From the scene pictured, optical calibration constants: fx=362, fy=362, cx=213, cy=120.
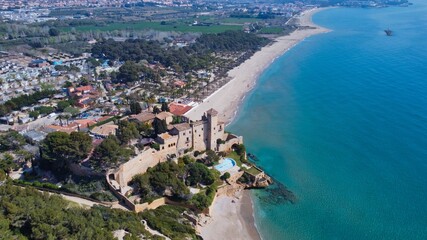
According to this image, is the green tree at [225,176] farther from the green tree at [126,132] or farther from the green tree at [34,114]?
the green tree at [34,114]

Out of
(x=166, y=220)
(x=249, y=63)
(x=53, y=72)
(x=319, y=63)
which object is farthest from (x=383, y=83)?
(x=53, y=72)

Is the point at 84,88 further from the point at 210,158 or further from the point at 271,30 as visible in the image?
the point at 271,30

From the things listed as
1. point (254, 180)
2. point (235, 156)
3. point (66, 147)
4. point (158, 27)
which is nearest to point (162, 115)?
point (235, 156)

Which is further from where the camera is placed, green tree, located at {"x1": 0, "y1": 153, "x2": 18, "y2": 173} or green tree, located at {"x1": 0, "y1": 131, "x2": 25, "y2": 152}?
green tree, located at {"x1": 0, "y1": 131, "x2": 25, "y2": 152}

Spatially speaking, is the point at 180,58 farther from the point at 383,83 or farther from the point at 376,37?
the point at 376,37


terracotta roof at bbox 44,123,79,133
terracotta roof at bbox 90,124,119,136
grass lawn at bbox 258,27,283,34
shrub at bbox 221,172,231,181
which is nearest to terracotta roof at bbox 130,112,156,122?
terracotta roof at bbox 90,124,119,136

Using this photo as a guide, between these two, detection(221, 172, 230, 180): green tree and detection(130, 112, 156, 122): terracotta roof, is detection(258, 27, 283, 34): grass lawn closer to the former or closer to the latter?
detection(130, 112, 156, 122): terracotta roof

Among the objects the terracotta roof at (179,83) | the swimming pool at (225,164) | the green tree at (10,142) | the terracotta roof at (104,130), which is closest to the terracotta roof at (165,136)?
the swimming pool at (225,164)
